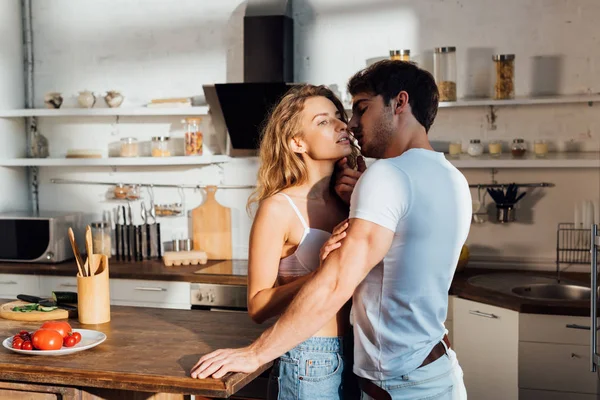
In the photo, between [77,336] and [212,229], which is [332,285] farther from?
[212,229]

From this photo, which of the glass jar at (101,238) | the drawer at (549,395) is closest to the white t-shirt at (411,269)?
the drawer at (549,395)

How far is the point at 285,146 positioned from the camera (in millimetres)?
2439

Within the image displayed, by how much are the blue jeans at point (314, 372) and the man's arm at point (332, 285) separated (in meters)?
0.23

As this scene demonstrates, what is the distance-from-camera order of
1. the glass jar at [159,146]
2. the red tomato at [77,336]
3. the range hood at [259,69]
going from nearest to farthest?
the red tomato at [77,336]
the range hood at [259,69]
the glass jar at [159,146]

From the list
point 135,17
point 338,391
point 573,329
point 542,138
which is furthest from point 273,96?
point 338,391

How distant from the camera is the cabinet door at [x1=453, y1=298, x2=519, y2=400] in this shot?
373 centimetres

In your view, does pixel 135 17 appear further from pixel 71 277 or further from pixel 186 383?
pixel 186 383

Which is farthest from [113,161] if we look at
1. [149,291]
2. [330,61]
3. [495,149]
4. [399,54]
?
[495,149]

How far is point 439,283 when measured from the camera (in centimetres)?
206

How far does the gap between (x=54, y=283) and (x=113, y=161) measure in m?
0.90

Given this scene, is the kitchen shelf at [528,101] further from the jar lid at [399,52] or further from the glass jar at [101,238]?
the glass jar at [101,238]

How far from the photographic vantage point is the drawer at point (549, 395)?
358cm

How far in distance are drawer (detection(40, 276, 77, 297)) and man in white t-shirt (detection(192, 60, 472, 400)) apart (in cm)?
284

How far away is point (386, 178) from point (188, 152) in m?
3.28
